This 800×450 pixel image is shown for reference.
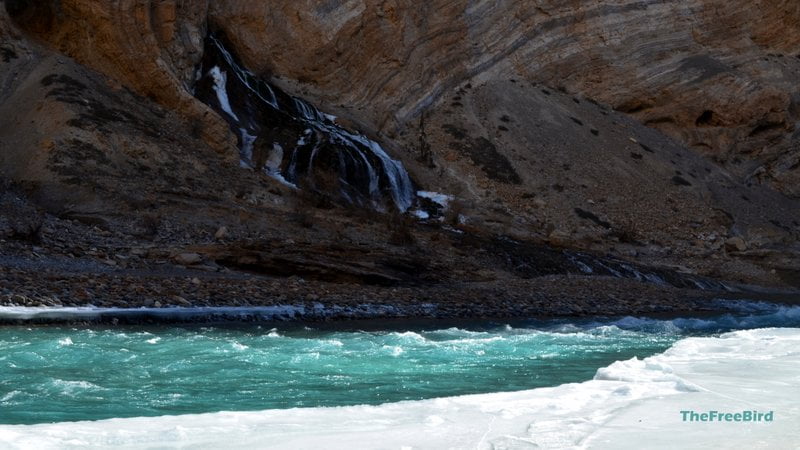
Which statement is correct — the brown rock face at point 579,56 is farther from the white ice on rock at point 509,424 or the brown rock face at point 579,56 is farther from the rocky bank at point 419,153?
the white ice on rock at point 509,424

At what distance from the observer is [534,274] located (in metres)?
21.2

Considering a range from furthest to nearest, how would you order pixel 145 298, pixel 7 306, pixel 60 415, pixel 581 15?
pixel 581 15 → pixel 145 298 → pixel 7 306 → pixel 60 415

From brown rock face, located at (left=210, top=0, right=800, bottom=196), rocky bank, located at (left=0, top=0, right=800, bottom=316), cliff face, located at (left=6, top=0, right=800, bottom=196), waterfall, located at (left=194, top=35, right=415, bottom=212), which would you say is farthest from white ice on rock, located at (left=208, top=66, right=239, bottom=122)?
brown rock face, located at (left=210, top=0, right=800, bottom=196)

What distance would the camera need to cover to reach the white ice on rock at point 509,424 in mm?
4875

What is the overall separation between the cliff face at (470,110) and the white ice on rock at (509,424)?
45.1ft

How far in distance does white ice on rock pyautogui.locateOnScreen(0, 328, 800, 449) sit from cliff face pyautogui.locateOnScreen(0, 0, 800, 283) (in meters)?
13.8

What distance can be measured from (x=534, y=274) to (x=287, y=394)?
14111 mm

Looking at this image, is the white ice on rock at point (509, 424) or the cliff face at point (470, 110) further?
the cliff face at point (470, 110)

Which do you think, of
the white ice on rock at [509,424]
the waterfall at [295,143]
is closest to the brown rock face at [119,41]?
the waterfall at [295,143]

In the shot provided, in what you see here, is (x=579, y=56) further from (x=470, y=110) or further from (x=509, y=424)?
(x=509, y=424)

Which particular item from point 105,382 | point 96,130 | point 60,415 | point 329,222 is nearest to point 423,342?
point 105,382

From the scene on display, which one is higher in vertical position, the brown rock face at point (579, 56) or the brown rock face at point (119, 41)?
the brown rock face at point (579, 56)

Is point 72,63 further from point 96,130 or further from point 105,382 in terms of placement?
point 105,382

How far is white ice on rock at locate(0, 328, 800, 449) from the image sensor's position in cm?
488
